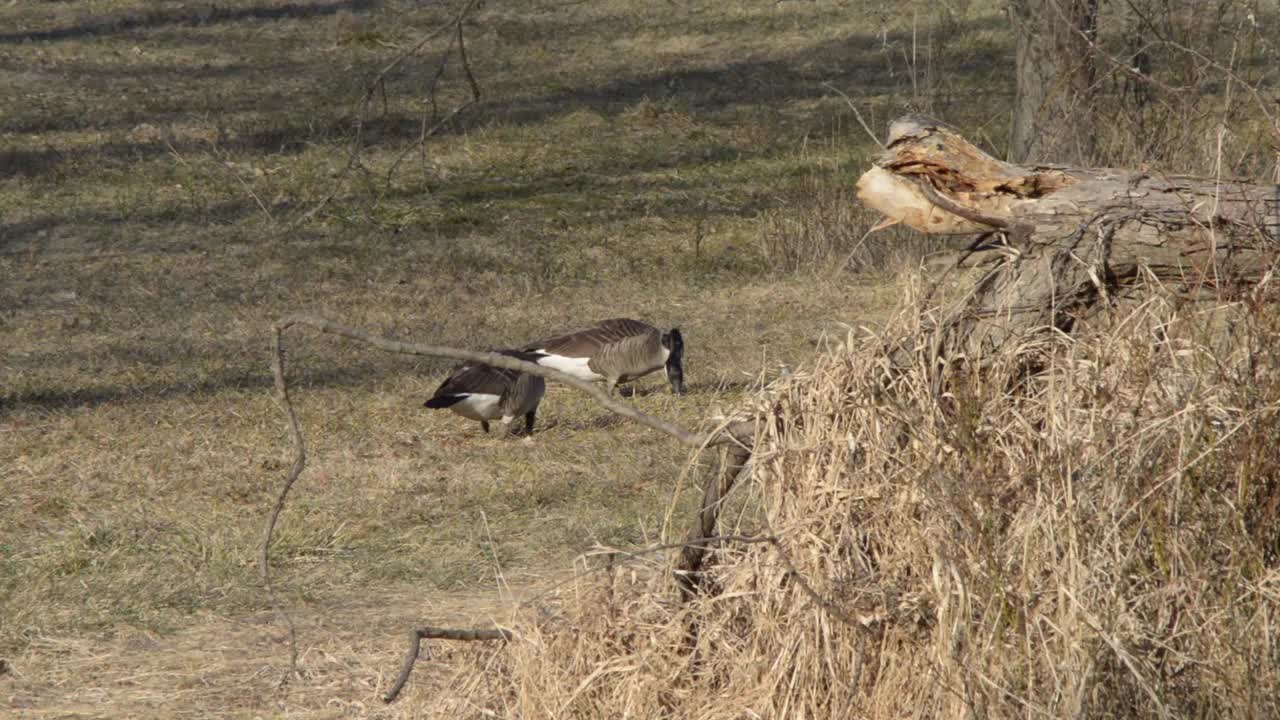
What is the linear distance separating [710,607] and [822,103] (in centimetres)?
1615

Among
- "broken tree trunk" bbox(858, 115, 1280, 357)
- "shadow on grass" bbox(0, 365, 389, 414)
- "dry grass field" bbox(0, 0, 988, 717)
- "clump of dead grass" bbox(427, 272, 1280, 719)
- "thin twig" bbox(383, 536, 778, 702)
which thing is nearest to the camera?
"clump of dead grass" bbox(427, 272, 1280, 719)

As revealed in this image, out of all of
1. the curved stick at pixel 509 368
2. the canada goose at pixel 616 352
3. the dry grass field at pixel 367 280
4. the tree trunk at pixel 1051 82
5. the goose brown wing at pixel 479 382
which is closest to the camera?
the curved stick at pixel 509 368

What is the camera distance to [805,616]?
13.4ft

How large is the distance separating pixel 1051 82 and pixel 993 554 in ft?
28.7

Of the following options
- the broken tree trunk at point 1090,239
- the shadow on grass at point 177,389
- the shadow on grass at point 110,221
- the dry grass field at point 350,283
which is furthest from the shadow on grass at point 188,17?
the broken tree trunk at point 1090,239

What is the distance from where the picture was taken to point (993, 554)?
3859mm

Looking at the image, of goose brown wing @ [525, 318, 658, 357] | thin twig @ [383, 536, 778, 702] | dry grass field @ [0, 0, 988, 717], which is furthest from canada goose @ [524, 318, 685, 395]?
thin twig @ [383, 536, 778, 702]

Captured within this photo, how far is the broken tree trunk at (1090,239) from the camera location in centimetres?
439

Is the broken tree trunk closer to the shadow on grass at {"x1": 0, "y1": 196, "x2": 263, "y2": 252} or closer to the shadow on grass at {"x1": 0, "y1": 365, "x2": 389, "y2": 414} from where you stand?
the shadow on grass at {"x1": 0, "y1": 365, "x2": 389, "y2": 414}

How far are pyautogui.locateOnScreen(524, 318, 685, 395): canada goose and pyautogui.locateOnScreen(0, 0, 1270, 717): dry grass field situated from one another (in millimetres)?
304

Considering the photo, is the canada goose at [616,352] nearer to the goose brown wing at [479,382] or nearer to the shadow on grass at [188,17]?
the goose brown wing at [479,382]

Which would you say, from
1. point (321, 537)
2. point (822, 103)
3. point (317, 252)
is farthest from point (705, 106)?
point (321, 537)

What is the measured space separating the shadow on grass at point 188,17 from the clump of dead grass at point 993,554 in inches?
800

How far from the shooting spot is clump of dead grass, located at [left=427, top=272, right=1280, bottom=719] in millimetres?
3854
